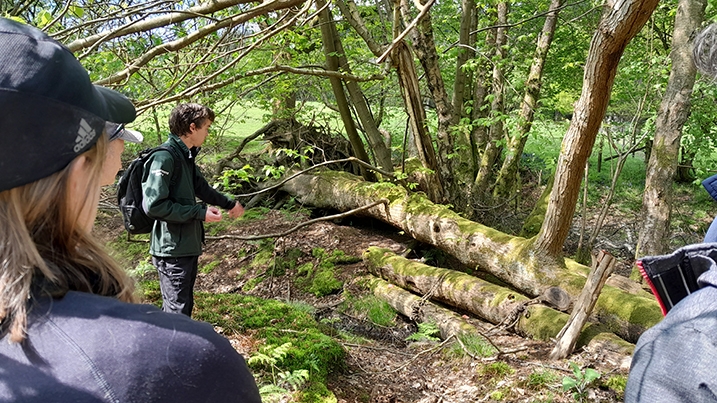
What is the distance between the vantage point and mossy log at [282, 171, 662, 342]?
16.1 feet

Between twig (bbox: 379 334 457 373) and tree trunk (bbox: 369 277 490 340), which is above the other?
twig (bbox: 379 334 457 373)

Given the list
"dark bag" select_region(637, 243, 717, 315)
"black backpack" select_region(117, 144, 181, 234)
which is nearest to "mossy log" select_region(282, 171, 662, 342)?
"dark bag" select_region(637, 243, 717, 315)

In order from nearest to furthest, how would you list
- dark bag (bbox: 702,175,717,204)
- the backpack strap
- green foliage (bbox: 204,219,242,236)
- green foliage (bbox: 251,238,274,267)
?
dark bag (bbox: 702,175,717,204), the backpack strap, green foliage (bbox: 251,238,274,267), green foliage (bbox: 204,219,242,236)

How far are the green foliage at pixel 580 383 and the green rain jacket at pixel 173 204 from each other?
10.1 ft

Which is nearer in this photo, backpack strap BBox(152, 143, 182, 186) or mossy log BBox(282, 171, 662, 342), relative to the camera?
backpack strap BBox(152, 143, 182, 186)

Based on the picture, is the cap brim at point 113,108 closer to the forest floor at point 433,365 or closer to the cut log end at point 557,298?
the forest floor at point 433,365

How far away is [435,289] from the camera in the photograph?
6488 millimetres

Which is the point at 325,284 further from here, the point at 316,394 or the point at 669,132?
the point at 669,132

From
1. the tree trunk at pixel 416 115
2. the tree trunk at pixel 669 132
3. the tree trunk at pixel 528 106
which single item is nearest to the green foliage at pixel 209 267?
the tree trunk at pixel 416 115

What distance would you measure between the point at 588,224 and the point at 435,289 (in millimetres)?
7005

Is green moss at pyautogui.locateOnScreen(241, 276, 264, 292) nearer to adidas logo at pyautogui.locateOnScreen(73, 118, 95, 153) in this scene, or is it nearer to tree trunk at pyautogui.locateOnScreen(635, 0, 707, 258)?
tree trunk at pyautogui.locateOnScreen(635, 0, 707, 258)

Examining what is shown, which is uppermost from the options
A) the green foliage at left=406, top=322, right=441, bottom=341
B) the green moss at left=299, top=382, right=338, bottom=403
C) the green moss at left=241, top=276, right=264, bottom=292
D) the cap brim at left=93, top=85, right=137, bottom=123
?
the cap brim at left=93, top=85, right=137, bottom=123

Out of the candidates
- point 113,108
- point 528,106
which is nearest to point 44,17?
point 113,108

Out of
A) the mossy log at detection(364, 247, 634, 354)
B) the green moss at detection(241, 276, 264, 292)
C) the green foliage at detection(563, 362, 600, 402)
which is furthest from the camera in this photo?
the green moss at detection(241, 276, 264, 292)
